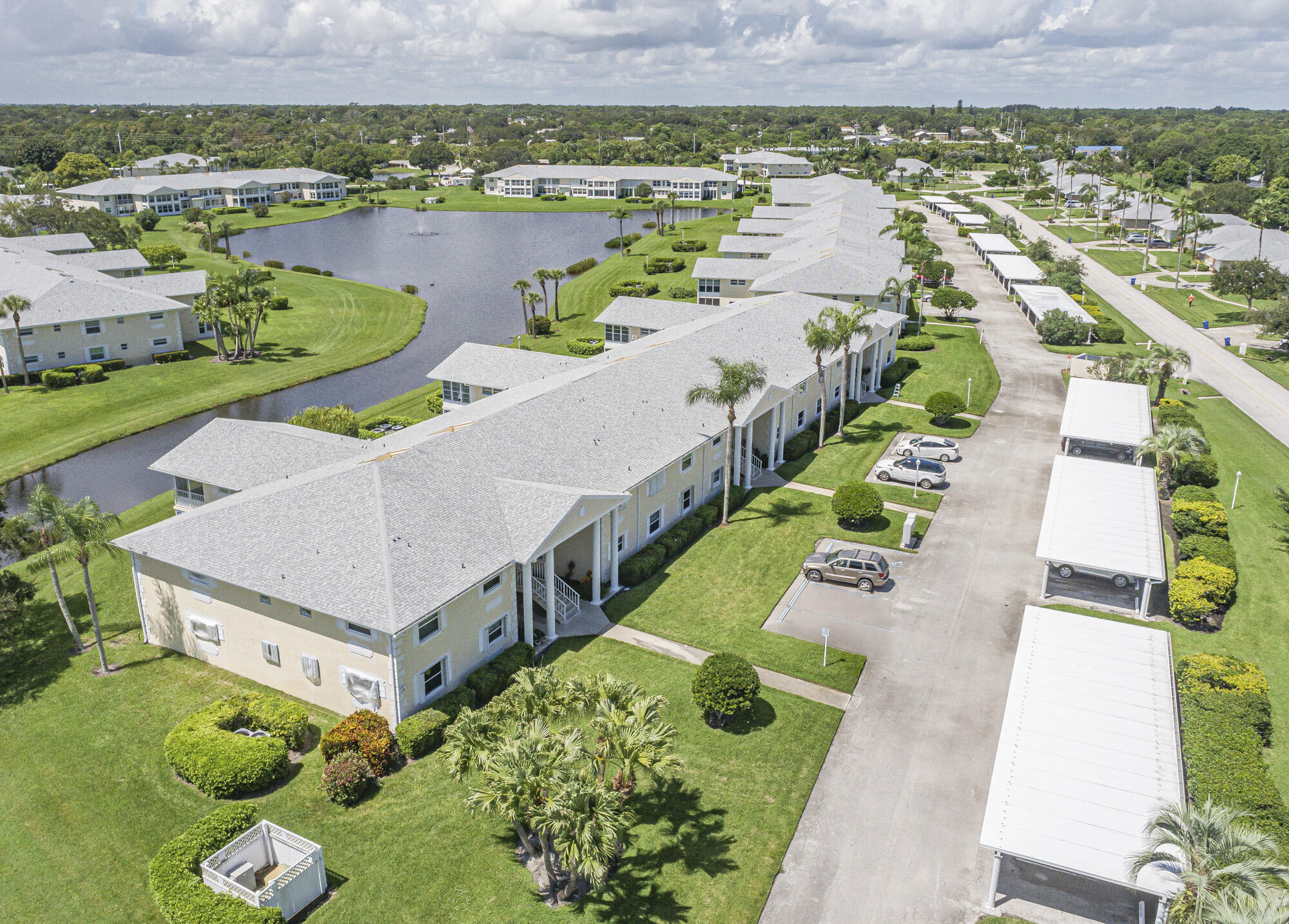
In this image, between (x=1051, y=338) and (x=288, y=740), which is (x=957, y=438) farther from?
(x=288, y=740)

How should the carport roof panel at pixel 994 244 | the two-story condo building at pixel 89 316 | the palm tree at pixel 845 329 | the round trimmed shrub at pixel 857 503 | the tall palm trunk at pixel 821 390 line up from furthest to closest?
the carport roof panel at pixel 994 244 < the two-story condo building at pixel 89 316 < the tall palm trunk at pixel 821 390 < the palm tree at pixel 845 329 < the round trimmed shrub at pixel 857 503

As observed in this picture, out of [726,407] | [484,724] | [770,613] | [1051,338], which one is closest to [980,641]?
[770,613]

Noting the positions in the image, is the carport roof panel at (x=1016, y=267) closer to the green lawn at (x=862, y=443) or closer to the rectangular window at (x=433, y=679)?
the green lawn at (x=862, y=443)

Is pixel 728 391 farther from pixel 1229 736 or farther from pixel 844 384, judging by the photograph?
pixel 1229 736

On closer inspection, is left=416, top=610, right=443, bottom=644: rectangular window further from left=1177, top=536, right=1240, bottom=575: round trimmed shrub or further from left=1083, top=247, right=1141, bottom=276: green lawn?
left=1083, top=247, right=1141, bottom=276: green lawn

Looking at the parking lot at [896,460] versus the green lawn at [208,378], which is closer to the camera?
the parking lot at [896,460]

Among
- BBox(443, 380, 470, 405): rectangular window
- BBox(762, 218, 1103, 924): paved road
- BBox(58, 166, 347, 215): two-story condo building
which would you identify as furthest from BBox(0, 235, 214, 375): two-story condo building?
BBox(58, 166, 347, 215): two-story condo building

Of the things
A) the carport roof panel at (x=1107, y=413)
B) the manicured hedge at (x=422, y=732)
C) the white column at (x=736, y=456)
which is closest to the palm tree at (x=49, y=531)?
the manicured hedge at (x=422, y=732)
